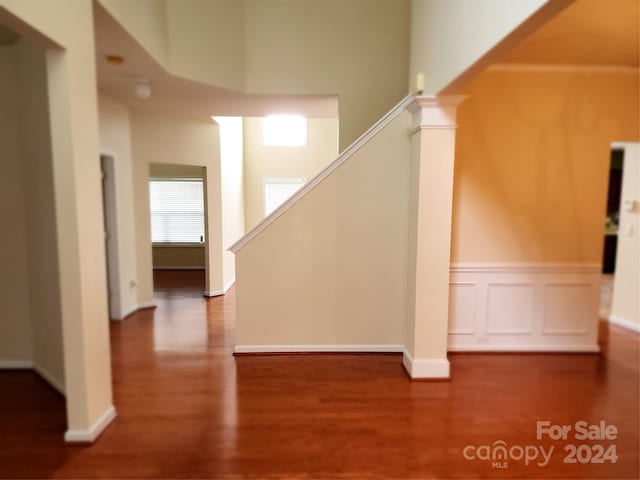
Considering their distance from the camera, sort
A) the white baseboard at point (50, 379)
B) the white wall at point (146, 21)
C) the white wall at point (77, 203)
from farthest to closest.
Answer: the white baseboard at point (50, 379) → the white wall at point (146, 21) → the white wall at point (77, 203)

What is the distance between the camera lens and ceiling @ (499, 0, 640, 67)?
6.94ft

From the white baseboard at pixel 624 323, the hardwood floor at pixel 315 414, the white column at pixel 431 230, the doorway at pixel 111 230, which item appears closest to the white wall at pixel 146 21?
the doorway at pixel 111 230

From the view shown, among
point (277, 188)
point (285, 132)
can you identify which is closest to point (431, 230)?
point (277, 188)

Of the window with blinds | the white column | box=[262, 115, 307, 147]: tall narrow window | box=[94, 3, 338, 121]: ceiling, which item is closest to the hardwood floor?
the white column

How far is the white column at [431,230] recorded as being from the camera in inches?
105

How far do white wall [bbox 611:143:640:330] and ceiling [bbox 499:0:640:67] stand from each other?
4.04 feet

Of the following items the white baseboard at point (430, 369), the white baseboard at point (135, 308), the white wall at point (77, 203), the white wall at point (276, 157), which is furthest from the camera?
the white wall at point (276, 157)

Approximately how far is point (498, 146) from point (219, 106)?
9.69 feet

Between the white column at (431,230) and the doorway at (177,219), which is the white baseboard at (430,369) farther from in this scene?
the doorway at (177,219)

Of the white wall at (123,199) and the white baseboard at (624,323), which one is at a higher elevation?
the white wall at (123,199)

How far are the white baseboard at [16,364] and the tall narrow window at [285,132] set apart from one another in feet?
18.1

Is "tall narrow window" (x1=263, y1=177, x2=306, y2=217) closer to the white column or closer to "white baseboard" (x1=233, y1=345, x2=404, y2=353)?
"white baseboard" (x1=233, y1=345, x2=404, y2=353)

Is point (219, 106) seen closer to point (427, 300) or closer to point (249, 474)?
point (427, 300)

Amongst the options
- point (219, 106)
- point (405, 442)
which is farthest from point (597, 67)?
point (219, 106)
